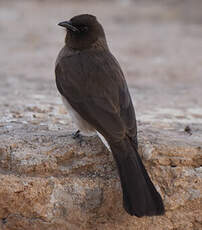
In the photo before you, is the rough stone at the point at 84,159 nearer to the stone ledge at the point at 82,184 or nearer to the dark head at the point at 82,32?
the stone ledge at the point at 82,184

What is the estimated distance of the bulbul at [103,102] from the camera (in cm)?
399

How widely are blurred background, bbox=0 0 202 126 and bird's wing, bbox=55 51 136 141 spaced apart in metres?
1.30

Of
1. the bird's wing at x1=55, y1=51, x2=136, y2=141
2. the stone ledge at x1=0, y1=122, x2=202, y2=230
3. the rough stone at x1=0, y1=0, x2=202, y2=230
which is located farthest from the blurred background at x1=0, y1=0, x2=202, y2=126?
the stone ledge at x1=0, y1=122, x2=202, y2=230

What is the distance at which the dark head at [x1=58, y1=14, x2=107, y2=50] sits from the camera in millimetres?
5289

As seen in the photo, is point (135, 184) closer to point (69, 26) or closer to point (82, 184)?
point (82, 184)

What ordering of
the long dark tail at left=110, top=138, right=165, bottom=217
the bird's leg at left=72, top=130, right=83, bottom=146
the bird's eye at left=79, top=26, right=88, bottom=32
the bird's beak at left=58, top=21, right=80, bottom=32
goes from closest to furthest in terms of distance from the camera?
the long dark tail at left=110, top=138, right=165, bottom=217 → the bird's leg at left=72, top=130, right=83, bottom=146 → the bird's beak at left=58, top=21, right=80, bottom=32 → the bird's eye at left=79, top=26, right=88, bottom=32

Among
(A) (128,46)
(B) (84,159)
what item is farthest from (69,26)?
(A) (128,46)

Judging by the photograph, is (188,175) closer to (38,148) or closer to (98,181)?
(98,181)

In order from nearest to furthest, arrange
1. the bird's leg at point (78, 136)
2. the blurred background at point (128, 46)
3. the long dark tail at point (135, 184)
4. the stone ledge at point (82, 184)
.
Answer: the long dark tail at point (135, 184) → the stone ledge at point (82, 184) → the bird's leg at point (78, 136) → the blurred background at point (128, 46)

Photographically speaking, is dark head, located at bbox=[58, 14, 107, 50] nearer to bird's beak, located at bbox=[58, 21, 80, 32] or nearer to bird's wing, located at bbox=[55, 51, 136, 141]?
bird's beak, located at bbox=[58, 21, 80, 32]

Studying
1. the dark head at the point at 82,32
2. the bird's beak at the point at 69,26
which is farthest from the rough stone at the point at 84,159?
the bird's beak at the point at 69,26

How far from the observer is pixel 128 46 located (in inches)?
452

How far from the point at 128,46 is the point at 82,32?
618 cm

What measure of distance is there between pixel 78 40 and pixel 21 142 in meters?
1.27
